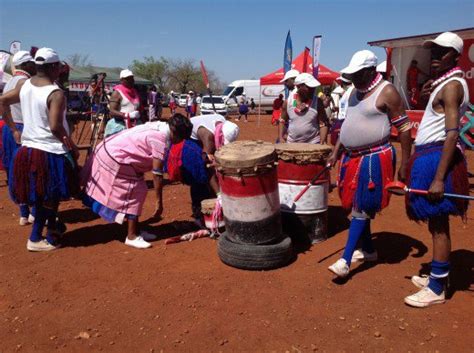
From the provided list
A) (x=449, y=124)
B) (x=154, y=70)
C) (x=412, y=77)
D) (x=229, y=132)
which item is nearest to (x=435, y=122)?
(x=449, y=124)

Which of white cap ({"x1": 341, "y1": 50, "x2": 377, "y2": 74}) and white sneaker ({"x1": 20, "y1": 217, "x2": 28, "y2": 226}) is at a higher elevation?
white cap ({"x1": 341, "y1": 50, "x2": 377, "y2": 74})

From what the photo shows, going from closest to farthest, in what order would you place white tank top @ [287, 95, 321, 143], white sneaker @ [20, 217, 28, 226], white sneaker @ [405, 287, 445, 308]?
white sneaker @ [405, 287, 445, 308]
white sneaker @ [20, 217, 28, 226]
white tank top @ [287, 95, 321, 143]

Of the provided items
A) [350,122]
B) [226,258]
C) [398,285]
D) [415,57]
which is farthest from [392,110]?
[415,57]

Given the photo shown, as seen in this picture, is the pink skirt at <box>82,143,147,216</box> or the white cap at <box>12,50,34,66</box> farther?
the white cap at <box>12,50,34,66</box>

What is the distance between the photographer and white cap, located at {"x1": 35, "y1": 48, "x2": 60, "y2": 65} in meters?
3.97

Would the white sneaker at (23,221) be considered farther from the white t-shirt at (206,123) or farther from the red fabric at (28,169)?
the white t-shirt at (206,123)

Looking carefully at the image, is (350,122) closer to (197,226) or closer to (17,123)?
(197,226)

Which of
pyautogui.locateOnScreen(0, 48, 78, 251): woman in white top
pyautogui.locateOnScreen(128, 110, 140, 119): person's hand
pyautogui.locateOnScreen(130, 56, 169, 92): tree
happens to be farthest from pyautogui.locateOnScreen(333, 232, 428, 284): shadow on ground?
pyautogui.locateOnScreen(130, 56, 169, 92): tree

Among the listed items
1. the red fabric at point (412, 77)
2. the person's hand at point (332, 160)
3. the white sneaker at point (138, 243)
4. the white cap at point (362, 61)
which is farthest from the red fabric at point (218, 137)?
the red fabric at point (412, 77)

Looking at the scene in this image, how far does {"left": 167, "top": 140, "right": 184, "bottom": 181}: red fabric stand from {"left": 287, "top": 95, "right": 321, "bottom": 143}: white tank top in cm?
159

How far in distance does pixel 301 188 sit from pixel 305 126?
1.23 m

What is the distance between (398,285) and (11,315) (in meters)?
3.12

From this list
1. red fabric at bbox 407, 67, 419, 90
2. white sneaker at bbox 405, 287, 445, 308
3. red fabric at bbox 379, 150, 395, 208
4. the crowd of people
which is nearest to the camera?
the crowd of people

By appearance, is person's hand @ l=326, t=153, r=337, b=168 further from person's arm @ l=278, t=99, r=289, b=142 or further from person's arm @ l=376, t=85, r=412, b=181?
person's arm @ l=278, t=99, r=289, b=142
